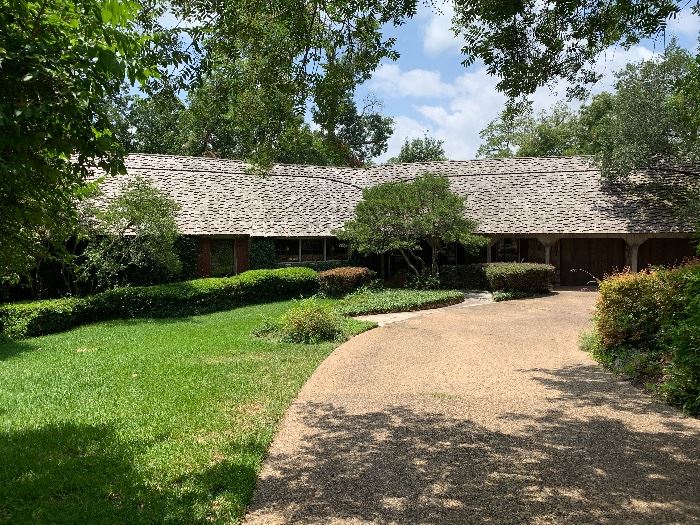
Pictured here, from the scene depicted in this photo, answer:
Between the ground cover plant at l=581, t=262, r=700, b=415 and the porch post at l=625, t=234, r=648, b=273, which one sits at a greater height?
the porch post at l=625, t=234, r=648, b=273

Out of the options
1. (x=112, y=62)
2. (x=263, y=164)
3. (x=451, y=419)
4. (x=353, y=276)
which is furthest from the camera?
(x=353, y=276)

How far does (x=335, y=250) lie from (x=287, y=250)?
238cm

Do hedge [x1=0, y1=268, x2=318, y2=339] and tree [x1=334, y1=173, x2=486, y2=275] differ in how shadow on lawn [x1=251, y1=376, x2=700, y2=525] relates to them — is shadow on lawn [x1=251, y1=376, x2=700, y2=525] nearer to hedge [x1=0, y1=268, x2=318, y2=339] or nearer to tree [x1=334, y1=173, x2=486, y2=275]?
hedge [x1=0, y1=268, x2=318, y2=339]

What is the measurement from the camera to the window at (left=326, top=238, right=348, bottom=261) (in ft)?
82.4

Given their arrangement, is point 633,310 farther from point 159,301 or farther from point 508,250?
point 508,250

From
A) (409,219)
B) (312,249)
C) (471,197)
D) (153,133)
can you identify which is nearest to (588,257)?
(471,197)

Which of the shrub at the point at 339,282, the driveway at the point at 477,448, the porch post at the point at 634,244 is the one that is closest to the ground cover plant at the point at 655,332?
the driveway at the point at 477,448

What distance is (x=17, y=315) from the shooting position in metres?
14.4

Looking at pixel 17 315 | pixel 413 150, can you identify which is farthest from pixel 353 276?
pixel 413 150

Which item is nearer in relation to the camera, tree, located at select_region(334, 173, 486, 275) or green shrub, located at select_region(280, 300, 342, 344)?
green shrub, located at select_region(280, 300, 342, 344)

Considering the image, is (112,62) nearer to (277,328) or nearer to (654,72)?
(277,328)

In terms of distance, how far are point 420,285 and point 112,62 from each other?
19615 mm

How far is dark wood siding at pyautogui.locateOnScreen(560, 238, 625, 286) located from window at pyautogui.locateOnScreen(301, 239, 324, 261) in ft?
37.8

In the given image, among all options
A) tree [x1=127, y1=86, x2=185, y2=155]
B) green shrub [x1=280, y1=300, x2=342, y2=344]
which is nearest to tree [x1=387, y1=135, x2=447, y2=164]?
tree [x1=127, y1=86, x2=185, y2=155]
